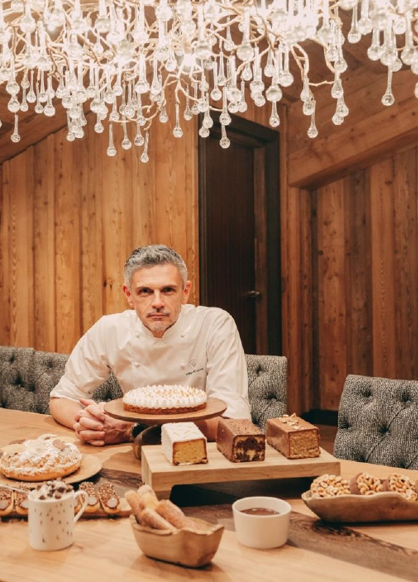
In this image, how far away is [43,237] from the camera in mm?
4285

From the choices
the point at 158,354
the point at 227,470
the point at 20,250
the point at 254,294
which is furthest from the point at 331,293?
the point at 227,470

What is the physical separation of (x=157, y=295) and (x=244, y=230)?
2715mm

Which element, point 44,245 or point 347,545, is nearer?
point 347,545

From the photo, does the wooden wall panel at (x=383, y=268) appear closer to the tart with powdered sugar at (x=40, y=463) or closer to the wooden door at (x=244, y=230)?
the wooden door at (x=244, y=230)

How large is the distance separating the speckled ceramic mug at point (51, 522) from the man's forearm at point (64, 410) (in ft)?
3.00

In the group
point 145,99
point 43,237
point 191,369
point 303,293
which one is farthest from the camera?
point 303,293

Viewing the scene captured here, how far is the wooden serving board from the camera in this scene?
1.24m

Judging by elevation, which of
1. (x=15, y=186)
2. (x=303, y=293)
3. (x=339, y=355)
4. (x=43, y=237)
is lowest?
(x=339, y=355)

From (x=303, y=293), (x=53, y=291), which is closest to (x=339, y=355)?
(x=303, y=293)

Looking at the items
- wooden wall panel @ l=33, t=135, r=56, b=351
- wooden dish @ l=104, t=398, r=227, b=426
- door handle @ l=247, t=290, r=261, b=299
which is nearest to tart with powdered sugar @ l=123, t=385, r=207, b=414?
wooden dish @ l=104, t=398, r=227, b=426

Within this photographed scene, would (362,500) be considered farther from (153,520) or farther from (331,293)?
(331,293)

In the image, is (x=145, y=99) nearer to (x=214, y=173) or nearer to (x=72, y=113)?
(x=214, y=173)

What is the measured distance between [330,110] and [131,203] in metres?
1.83

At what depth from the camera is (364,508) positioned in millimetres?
1136
